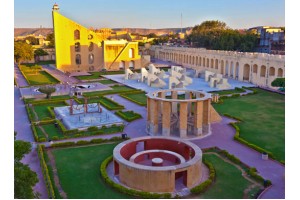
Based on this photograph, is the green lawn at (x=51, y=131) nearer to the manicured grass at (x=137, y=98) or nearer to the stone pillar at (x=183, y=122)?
the stone pillar at (x=183, y=122)

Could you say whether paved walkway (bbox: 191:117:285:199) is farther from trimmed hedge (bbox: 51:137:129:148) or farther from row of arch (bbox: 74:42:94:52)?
row of arch (bbox: 74:42:94:52)

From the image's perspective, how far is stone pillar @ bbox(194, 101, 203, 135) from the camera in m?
24.4

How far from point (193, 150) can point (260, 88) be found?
31.8 m

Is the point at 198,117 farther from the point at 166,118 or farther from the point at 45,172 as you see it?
the point at 45,172

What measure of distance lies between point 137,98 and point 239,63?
24.3 metres

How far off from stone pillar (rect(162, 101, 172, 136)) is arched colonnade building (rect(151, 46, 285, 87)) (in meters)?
27.0

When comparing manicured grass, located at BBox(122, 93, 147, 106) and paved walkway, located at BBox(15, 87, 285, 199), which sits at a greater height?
manicured grass, located at BBox(122, 93, 147, 106)

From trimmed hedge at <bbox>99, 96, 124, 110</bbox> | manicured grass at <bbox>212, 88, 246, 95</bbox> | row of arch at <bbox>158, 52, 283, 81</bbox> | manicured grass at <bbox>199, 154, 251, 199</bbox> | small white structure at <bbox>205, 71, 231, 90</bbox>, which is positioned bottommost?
manicured grass at <bbox>199, 154, 251, 199</bbox>

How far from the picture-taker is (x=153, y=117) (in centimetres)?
2525

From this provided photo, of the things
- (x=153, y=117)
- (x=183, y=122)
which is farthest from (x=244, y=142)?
(x=153, y=117)

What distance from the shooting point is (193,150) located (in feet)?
62.9

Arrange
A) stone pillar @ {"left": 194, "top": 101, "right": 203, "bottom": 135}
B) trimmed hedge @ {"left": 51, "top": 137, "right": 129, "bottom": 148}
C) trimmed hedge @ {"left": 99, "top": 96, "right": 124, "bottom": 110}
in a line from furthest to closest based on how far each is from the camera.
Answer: trimmed hedge @ {"left": 99, "top": 96, "right": 124, "bottom": 110} → stone pillar @ {"left": 194, "top": 101, "right": 203, "bottom": 135} → trimmed hedge @ {"left": 51, "top": 137, "right": 129, "bottom": 148}

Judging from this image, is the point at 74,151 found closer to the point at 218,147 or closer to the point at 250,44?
the point at 218,147

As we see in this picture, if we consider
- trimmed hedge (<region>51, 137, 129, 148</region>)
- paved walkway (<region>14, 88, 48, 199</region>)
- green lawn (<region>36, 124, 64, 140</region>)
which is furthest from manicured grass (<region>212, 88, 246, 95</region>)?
paved walkway (<region>14, 88, 48, 199</region>)
